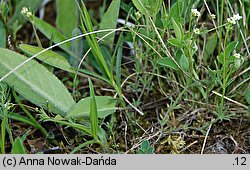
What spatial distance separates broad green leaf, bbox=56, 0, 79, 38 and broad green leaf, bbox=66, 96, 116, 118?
34cm

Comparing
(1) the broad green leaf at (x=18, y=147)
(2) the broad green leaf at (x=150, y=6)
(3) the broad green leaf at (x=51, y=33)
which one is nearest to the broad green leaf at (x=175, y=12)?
(2) the broad green leaf at (x=150, y=6)

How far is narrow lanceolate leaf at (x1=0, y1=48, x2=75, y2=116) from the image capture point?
1.26 metres

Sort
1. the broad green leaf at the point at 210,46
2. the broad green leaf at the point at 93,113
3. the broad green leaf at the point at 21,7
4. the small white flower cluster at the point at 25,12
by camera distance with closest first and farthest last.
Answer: the broad green leaf at the point at 93,113 < the small white flower cluster at the point at 25,12 < the broad green leaf at the point at 210,46 < the broad green leaf at the point at 21,7

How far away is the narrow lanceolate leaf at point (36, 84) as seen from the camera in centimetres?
126

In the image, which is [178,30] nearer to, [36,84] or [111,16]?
[111,16]

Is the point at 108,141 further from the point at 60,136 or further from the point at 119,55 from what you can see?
the point at 119,55

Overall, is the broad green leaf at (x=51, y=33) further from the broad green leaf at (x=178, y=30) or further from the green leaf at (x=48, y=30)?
the broad green leaf at (x=178, y=30)

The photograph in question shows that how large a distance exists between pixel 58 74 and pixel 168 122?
0.41 metres

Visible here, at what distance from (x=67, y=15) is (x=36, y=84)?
33 centimetres

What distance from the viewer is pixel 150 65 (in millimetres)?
1456

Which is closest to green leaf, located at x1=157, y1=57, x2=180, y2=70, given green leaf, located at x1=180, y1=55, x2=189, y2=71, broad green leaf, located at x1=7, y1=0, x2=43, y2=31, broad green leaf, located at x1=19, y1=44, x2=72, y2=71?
green leaf, located at x1=180, y1=55, x2=189, y2=71

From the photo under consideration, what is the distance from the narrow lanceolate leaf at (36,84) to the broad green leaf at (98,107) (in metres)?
0.05

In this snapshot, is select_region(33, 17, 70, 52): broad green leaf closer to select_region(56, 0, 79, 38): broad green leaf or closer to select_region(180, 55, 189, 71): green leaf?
select_region(56, 0, 79, 38): broad green leaf

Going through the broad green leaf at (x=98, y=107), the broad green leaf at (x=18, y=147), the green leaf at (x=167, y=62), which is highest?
the green leaf at (x=167, y=62)
